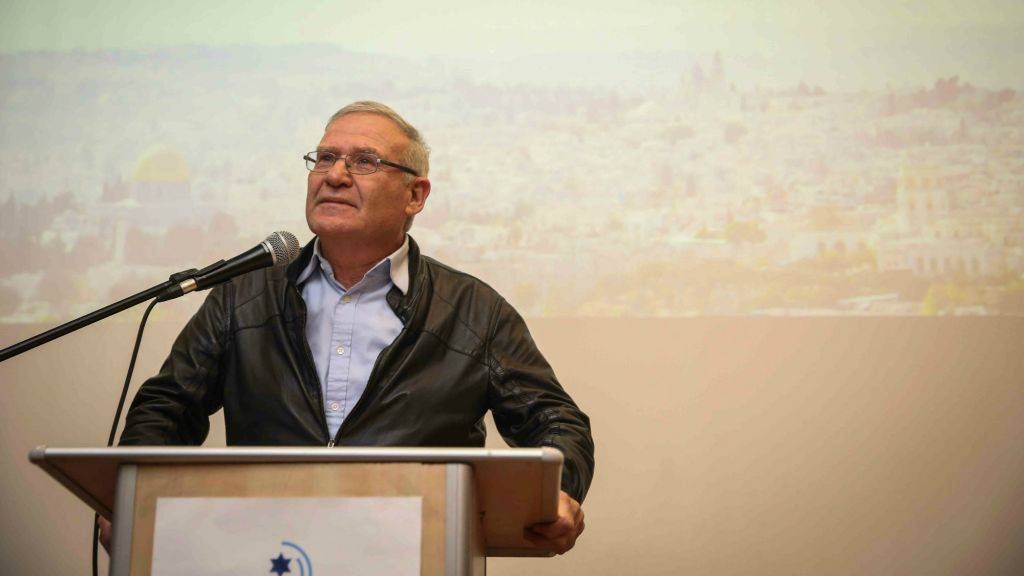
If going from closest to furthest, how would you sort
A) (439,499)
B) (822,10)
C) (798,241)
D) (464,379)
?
(439,499)
(464,379)
(798,241)
(822,10)

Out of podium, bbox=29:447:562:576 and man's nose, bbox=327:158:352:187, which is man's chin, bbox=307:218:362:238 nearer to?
man's nose, bbox=327:158:352:187

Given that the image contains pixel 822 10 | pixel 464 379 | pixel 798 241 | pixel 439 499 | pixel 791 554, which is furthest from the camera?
pixel 822 10

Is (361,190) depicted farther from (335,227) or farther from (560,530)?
(560,530)

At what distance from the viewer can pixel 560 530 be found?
4.99 feet

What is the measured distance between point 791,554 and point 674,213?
1018 millimetres

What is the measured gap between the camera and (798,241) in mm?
2811

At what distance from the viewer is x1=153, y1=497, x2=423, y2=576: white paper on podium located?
1.19 meters

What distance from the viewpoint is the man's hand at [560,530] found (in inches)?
59.8

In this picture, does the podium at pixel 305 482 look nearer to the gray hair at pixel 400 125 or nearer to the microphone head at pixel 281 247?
the microphone head at pixel 281 247

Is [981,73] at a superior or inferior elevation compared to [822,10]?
inferior

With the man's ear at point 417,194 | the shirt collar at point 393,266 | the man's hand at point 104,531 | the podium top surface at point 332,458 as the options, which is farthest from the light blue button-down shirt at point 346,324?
the podium top surface at point 332,458

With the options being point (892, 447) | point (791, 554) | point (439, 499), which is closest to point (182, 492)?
point (439, 499)

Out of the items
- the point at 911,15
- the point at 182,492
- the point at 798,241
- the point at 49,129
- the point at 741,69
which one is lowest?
the point at 182,492

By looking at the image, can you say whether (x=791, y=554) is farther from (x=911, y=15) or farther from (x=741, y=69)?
(x=911, y=15)
